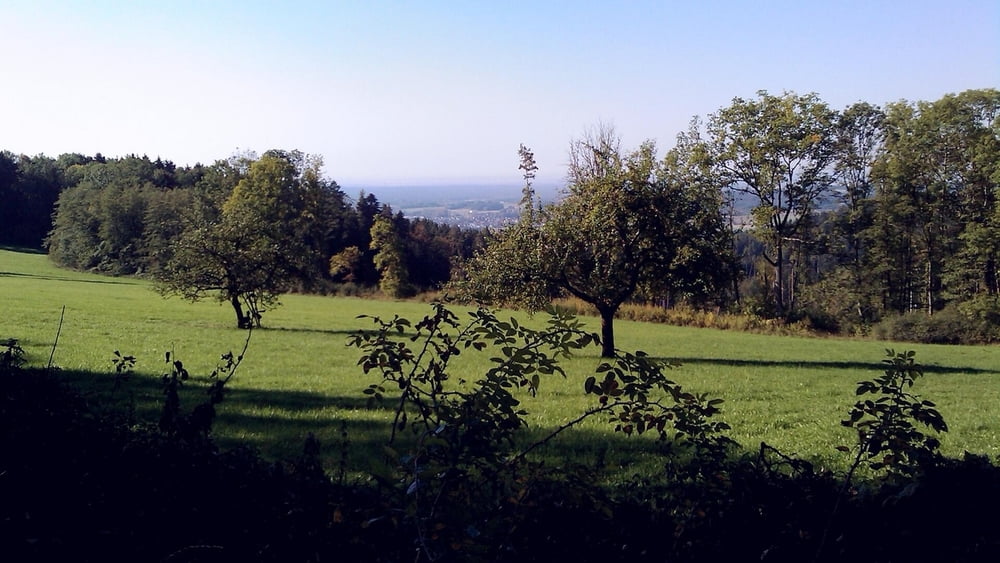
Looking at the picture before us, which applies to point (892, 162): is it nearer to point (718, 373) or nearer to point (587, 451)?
point (718, 373)

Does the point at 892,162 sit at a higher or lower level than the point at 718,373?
higher

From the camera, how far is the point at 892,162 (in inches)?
1978

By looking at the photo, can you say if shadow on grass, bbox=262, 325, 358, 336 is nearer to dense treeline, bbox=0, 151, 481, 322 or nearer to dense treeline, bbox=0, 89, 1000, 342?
dense treeline, bbox=0, 89, 1000, 342

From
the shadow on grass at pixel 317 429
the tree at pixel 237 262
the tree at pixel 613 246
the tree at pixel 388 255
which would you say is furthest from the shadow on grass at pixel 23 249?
the shadow on grass at pixel 317 429

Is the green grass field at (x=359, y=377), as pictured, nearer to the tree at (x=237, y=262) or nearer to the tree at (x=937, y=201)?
the tree at (x=237, y=262)

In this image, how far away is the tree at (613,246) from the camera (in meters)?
20.8

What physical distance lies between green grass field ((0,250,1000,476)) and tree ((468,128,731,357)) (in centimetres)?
236

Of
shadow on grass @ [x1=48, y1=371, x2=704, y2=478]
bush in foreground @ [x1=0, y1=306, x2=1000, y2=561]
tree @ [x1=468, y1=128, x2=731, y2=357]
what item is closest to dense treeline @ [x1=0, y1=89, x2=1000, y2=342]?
tree @ [x1=468, y1=128, x2=731, y2=357]

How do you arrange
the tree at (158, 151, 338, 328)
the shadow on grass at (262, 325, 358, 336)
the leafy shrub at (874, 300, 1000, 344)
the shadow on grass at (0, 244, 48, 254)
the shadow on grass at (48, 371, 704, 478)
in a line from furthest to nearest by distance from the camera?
the shadow on grass at (0, 244, 48, 254), the leafy shrub at (874, 300, 1000, 344), the shadow on grass at (262, 325, 358, 336), the tree at (158, 151, 338, 328), the shadow on grass at (48, 371, 704, 478)

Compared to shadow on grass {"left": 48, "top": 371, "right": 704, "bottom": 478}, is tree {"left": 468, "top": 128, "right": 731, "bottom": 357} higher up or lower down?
higher up

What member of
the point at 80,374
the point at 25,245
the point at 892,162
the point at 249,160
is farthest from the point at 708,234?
the point at 25,245

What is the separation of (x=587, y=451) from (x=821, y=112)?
166ft

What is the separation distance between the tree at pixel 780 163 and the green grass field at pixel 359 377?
19608 mm

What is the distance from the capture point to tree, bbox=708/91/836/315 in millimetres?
52625
